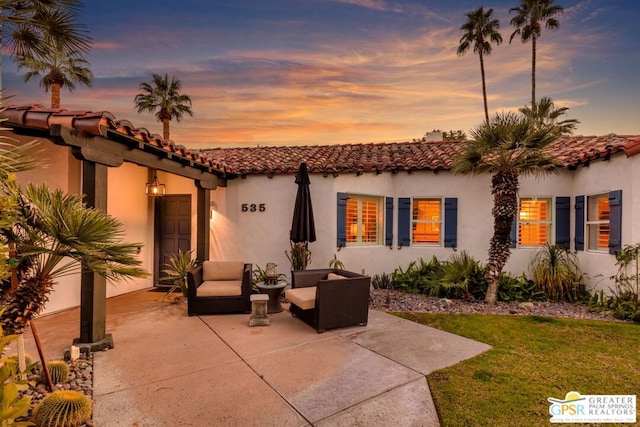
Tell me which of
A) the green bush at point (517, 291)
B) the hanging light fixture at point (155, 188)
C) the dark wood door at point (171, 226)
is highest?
the hanging light fixture at point (155, 188)

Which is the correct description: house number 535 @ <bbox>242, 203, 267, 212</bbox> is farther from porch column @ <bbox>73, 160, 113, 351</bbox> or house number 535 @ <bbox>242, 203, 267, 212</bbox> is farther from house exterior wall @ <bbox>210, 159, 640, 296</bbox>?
porch column @ <bbox>73, 160, 113, 351</bbox>

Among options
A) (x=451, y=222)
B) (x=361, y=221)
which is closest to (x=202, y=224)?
(x=361, y=221)

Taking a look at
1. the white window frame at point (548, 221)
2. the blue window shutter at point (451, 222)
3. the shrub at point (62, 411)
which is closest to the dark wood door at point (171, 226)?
the shrub at point (62, 411)

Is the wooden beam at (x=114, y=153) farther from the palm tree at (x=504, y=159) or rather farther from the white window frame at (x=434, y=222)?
the palm tree at (x=504, y=159)

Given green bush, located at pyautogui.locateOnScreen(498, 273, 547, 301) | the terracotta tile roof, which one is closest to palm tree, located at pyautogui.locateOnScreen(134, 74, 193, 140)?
the terracotta tile roof

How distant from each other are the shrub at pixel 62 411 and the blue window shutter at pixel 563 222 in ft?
34.0

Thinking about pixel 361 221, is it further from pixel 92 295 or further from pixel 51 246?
pixel 51 246

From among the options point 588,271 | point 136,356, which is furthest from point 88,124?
point 588,271

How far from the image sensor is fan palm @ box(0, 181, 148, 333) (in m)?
2.75

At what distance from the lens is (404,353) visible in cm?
457

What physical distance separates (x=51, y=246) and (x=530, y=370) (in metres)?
5.72

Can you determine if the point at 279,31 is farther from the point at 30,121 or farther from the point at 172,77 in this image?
the point at 172,77

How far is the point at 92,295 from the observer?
455 centimetres

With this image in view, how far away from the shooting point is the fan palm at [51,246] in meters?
2.75
